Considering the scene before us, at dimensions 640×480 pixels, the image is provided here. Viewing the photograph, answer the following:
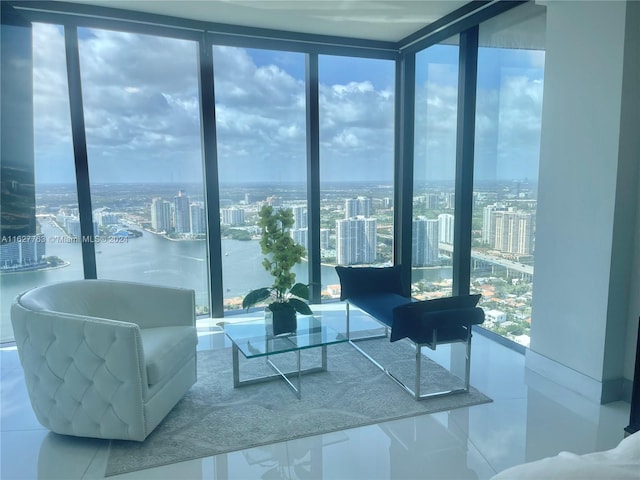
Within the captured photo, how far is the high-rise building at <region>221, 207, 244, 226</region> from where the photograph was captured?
4.71m

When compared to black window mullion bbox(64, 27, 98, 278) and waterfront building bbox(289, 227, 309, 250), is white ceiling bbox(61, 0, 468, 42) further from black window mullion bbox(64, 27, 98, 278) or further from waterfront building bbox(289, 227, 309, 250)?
waterfront building bbox(289, 227, 309, 250)

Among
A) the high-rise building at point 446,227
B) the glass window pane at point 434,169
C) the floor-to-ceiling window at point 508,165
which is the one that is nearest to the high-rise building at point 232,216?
the glass window pane at point 434,169

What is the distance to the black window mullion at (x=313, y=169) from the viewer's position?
15.9 ft

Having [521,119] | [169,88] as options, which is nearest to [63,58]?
[169,88]

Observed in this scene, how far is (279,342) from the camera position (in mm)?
3000

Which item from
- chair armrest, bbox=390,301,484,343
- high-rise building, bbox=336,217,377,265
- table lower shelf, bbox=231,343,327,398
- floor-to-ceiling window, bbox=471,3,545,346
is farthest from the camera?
high-rise building, bbox=336,217,377,265

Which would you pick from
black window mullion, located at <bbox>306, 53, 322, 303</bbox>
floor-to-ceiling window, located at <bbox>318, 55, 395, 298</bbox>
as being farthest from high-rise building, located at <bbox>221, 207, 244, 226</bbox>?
floor-to-ceiling window, located at <bbox>318, 55, 395, 298</bbox>

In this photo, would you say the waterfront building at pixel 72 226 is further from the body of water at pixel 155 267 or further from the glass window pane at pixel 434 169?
the glass window pane at pixel 434 169

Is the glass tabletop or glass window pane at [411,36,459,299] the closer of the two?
the glass tabletop

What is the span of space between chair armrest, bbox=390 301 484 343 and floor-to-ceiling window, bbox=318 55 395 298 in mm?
2354

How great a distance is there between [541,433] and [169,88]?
13.7 feet

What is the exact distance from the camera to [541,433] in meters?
2.54

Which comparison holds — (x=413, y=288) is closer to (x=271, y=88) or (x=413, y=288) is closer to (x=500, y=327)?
(x=500, y=327)

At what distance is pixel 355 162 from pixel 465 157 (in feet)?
4.34
